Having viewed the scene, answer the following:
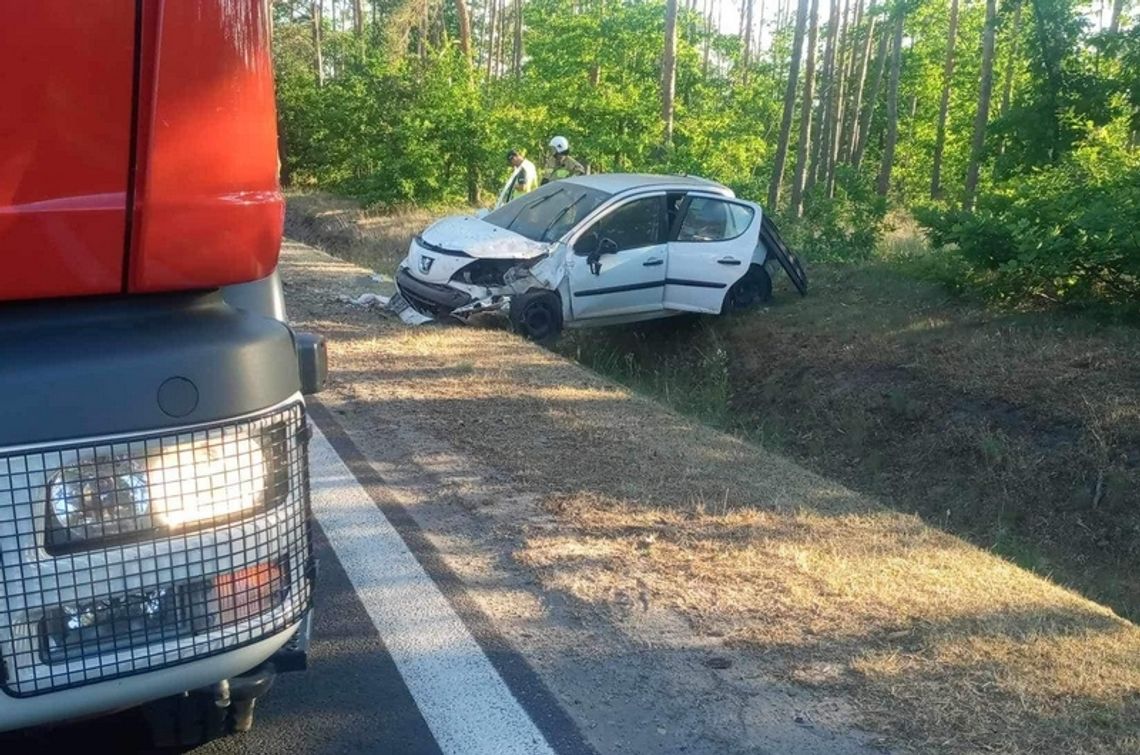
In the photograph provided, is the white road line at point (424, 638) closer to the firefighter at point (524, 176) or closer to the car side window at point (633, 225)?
the car side window at point (633, 225)

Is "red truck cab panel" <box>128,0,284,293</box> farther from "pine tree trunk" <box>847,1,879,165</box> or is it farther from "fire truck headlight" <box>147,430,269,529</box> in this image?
"pine tree trunk" <box>847,1,879,165</box>

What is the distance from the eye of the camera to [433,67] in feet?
77.0

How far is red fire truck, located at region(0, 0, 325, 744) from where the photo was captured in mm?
2113

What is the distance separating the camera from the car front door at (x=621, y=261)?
35.3 ft

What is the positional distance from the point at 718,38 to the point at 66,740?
34.8 meters

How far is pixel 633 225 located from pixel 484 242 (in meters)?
1.57

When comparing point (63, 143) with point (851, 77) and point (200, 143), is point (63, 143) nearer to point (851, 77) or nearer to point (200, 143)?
point (200, 143)

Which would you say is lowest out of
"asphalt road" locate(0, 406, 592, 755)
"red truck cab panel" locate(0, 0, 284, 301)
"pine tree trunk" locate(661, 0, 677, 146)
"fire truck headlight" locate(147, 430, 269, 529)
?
"asphalt road" locate(0, 406, 592, 755)

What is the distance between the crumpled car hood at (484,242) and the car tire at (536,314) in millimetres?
420

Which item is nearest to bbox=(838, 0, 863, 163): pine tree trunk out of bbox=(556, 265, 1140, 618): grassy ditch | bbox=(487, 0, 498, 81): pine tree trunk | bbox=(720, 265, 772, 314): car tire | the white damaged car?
bbox=(487, 0, 498, 81): pine tree trunk

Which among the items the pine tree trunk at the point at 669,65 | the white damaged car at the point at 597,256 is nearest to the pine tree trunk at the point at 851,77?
the pine tree trunk at the point at 669,65

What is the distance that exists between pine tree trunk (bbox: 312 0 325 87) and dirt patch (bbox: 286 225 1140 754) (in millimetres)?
24920

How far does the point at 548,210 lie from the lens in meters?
11.4

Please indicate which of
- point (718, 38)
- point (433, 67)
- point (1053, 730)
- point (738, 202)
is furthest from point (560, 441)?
point (718, 38)
